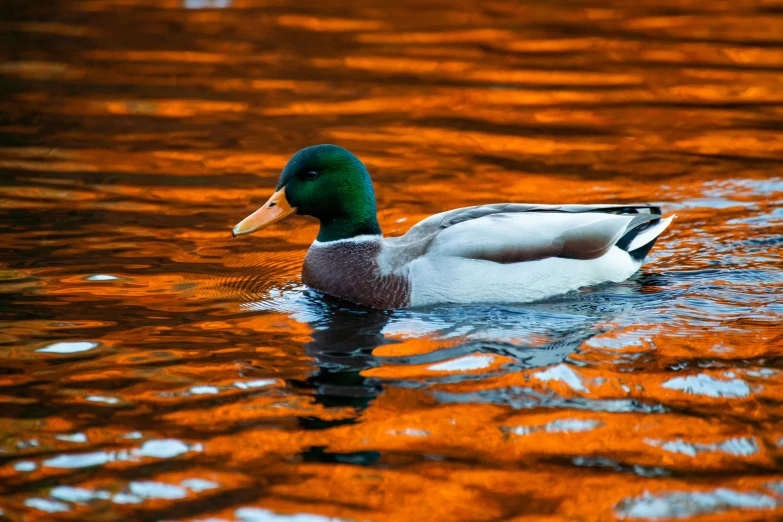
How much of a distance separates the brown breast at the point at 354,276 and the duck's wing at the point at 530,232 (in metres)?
0.26

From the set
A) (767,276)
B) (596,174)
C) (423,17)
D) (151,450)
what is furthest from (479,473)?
(423,17)

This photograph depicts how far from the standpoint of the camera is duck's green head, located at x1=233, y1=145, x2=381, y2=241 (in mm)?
6848

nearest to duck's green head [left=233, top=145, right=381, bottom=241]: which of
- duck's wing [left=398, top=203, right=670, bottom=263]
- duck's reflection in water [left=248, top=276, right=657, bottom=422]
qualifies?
duck's wing [left=398, top=203, right=670, bottom=263]

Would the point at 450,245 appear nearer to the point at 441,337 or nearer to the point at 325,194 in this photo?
the point at 441,337

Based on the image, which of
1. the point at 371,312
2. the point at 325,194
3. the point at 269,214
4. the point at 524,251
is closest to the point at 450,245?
the point at 524,251

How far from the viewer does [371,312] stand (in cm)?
664

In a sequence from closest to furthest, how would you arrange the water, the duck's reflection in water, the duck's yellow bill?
the water
the duck's reflection in water
the duck's yellow bill

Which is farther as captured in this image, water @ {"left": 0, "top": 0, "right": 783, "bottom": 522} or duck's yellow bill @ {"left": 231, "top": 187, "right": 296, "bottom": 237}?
duck's yellow bill @ {"left": 231, "top": 187, "right": 296, "bottom": 237}

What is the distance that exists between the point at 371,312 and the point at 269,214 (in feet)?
3.05

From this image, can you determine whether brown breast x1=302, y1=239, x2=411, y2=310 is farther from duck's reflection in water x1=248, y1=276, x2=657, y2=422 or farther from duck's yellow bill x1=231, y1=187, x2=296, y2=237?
duck's yellow bill x1=231, y1=187, x2=296, y2=237

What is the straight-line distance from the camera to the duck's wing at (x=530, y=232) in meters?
6.59

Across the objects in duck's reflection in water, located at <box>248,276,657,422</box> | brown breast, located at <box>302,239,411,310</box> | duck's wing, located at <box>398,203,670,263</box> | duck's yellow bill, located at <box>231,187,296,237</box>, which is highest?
duck's yellow bill, located at <box>231,187,296,237</box>

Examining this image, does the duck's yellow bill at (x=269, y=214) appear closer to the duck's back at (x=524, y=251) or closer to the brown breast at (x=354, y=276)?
the brown breast at (x=354, y=276)

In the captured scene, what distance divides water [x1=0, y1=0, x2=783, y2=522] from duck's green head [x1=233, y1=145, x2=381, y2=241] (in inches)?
21.2
